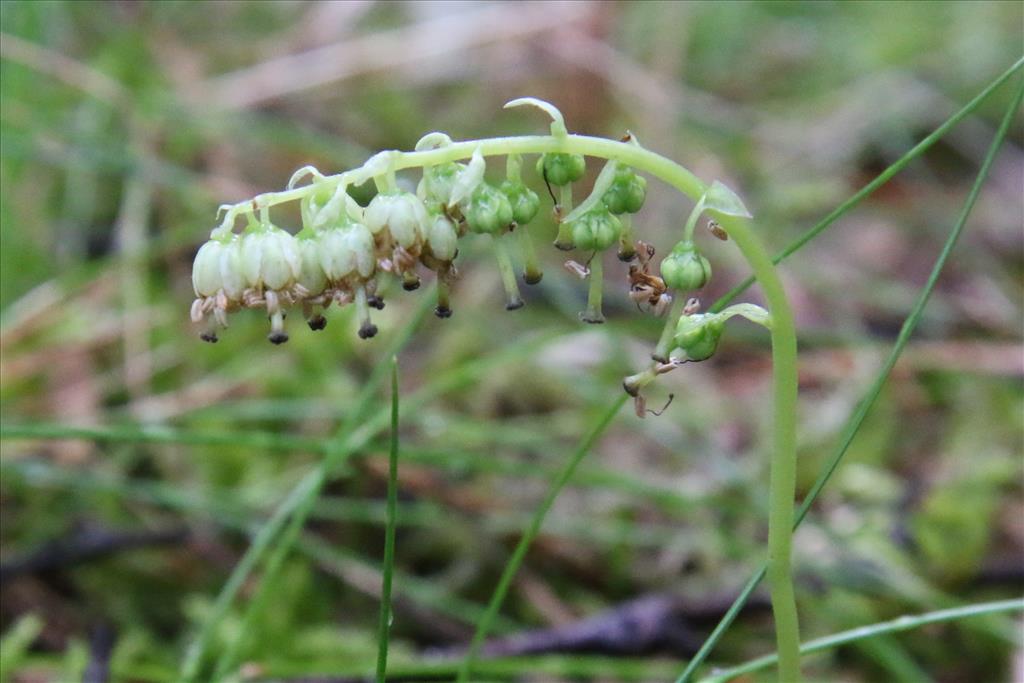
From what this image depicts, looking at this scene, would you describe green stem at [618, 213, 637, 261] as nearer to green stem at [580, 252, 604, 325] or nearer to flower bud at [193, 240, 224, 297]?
green stem at [580, 252, 604, 325]

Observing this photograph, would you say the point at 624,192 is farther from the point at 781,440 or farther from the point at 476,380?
the point at 476,380

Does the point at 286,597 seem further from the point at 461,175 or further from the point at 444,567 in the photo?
the point at 461,175

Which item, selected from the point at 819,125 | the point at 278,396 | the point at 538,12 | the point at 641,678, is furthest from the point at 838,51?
the point at 641,678

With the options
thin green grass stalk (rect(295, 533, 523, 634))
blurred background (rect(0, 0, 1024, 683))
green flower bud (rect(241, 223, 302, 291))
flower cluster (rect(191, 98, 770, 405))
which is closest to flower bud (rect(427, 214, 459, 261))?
flower cluster (rect(191, 98, 770, 405))

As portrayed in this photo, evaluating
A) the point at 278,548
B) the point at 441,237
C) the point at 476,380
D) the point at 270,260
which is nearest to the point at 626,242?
the point at 441,237

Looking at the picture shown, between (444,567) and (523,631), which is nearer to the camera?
(523,631)

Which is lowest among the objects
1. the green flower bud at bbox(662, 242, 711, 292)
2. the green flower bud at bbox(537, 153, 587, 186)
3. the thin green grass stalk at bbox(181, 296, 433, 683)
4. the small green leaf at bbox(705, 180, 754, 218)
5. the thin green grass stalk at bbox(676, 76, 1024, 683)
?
the thin green grass stalk at bbox(181, 296, 433, 683)

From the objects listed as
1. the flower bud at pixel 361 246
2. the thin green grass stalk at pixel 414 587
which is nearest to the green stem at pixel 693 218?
the flower bud at pixel 361 246
